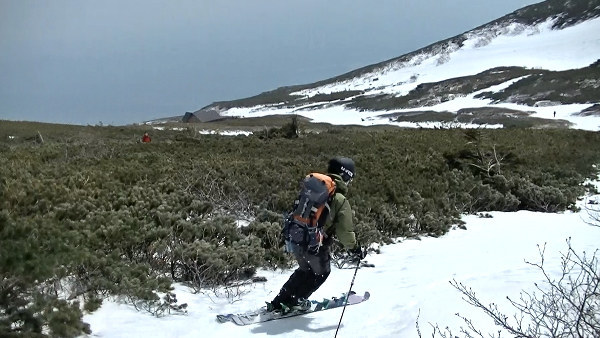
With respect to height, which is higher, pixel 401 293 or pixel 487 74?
pixel 401 293

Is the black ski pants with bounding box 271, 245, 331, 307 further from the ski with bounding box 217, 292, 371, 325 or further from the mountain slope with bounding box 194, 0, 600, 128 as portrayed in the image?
the mountain slope with bounding box 194, 0, 600, 128

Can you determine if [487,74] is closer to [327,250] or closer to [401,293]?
[401,293]

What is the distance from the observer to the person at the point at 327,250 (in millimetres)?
5359

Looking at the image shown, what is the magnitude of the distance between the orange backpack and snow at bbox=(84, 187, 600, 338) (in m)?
0.97

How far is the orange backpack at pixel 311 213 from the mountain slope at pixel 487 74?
50.6 metres

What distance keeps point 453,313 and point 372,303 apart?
1165 mm

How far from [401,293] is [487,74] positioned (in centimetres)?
9558

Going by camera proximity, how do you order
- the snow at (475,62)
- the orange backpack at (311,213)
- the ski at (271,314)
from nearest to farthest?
the orange backpack at (311,213), the ski at (271,314), the snow at (475,62)

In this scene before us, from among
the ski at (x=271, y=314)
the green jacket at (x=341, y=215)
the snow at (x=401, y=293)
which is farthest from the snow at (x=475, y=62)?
the green jacket at (x=341, y=215)

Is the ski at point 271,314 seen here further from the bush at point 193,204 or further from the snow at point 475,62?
the snow at point 475,62

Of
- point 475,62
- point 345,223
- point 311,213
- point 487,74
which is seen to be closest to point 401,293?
point 345,223

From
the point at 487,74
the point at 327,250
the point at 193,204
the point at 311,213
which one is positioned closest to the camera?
the point at 311,213

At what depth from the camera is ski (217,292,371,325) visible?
572 centimetres

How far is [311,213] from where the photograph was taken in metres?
5.29
